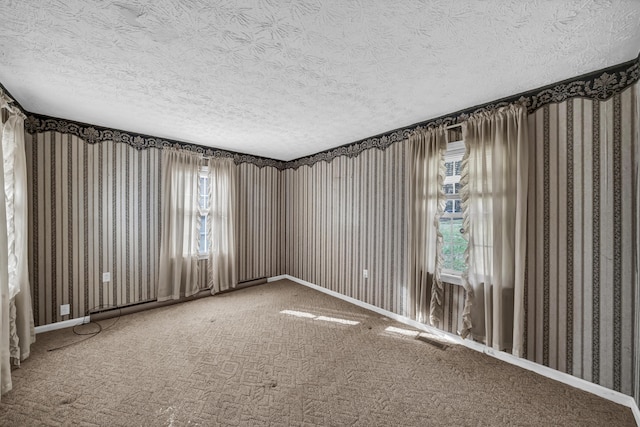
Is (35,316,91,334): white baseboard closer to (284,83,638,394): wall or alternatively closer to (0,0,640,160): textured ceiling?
(0,0,640,160): textured ceiling

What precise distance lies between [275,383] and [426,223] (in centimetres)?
224

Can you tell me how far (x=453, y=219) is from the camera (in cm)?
275

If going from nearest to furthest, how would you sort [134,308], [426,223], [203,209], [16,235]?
[16,235], [426,223], [134,308], [203,209]

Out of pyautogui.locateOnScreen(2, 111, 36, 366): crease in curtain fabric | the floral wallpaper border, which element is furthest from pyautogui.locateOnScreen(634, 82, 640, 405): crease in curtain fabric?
pyautogui.locateOnScreen(2, 111, 36, 366): crease in curtain fabric

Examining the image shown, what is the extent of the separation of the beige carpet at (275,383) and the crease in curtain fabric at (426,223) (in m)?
0.42

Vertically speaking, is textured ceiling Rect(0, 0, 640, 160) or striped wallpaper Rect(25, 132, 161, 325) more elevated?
textured ceiling Rect(0, 0, 640, 160)

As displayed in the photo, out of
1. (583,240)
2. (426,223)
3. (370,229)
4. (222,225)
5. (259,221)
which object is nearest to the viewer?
(583,240)

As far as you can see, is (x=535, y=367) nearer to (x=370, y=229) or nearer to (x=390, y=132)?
(x=370, y=229)

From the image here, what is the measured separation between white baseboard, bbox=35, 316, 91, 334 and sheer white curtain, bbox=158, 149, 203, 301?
81 cm

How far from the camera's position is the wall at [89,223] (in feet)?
9.21

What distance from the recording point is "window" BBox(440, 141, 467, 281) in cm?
269

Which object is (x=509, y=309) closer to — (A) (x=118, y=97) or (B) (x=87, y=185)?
(A) (x=118, y=97)

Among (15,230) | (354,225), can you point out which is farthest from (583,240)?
(15,230)

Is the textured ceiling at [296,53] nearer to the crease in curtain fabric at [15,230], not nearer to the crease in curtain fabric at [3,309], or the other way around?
the crease in curtain fabric at [15,230]
